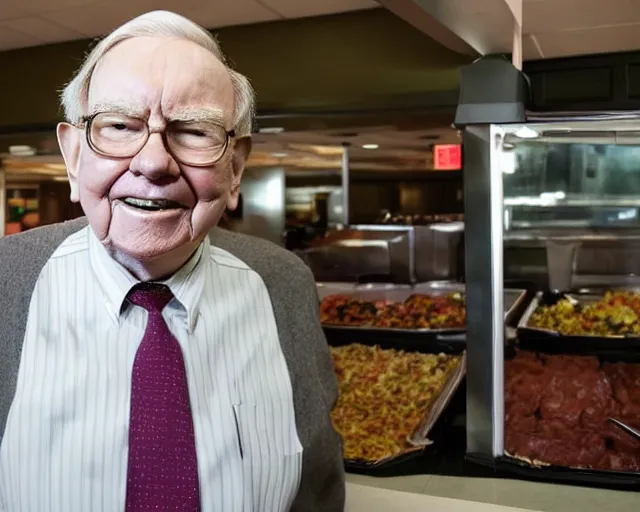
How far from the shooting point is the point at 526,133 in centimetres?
186

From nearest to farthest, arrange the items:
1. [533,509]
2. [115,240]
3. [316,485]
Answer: [115,240] < [316,485] < [533,509]

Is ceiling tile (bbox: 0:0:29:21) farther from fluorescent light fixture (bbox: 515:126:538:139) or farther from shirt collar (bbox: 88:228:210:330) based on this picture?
shirt collar (bbox: 88:228:210:330)

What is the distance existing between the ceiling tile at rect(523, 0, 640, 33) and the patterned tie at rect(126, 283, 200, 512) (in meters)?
2.76

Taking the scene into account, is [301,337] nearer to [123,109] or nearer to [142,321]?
[142,321]

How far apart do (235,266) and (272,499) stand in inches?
13.9

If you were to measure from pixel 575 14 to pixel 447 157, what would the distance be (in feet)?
2.96

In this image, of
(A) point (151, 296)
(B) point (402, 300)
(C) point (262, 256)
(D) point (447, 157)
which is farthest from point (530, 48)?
A: (A) point (151, 296)

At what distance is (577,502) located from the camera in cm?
168

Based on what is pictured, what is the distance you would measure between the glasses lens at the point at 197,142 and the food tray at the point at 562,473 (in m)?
1.44

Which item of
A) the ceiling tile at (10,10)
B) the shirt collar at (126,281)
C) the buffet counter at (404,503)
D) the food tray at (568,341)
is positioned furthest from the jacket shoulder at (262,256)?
the ceiling tile at (10,10)

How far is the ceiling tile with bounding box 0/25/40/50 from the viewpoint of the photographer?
3.70 m

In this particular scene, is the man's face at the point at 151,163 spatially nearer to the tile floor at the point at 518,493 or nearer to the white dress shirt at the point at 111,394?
the white dress shirt at the point at 111,394

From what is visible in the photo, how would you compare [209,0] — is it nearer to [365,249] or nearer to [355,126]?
[355,126]

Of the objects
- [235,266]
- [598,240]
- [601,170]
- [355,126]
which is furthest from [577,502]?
[355,126]
